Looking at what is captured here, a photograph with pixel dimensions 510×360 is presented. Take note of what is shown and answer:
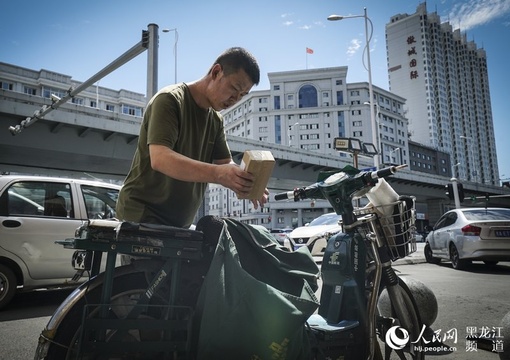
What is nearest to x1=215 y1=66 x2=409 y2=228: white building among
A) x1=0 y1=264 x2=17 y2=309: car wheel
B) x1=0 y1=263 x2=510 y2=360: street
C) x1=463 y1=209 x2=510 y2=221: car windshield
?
x1=463 y1=209 x2=510 y2=221: car windshield

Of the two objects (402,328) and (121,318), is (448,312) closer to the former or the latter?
(402,328)

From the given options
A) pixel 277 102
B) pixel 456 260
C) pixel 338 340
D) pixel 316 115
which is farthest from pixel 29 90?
pixel 338 340

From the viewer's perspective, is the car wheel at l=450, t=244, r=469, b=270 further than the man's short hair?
Yes

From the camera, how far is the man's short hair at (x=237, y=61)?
1929mm

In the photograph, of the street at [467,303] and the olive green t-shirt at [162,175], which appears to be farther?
the street at [467,303]

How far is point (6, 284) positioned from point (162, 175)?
4252 millimetres

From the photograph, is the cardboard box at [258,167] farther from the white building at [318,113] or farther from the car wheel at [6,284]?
the white building at [318,113]

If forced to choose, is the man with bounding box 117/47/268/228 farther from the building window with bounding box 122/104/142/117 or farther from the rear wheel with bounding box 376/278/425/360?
the building window with bounding box 122/104/142/117

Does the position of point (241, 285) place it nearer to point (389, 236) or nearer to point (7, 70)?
point (389, 236)

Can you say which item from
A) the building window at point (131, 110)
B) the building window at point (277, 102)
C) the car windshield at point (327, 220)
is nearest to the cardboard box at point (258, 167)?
the car windshield at point (327, 220)

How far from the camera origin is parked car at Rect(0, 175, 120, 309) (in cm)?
472

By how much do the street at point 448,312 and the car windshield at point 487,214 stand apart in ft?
5.76

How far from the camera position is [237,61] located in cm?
192

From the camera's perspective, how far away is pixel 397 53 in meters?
111
